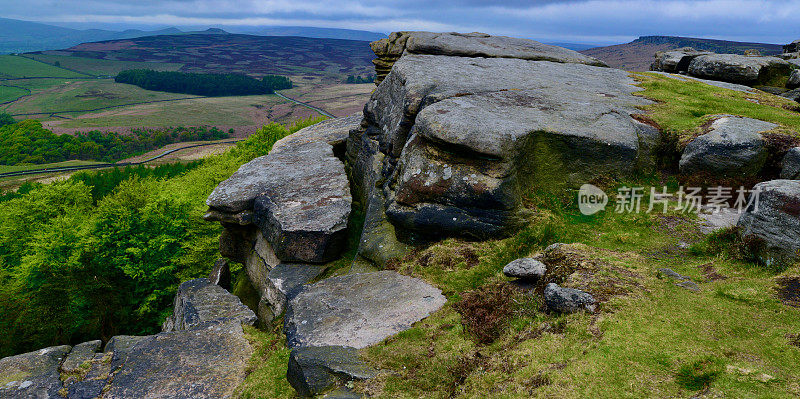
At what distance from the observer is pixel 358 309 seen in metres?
13.1

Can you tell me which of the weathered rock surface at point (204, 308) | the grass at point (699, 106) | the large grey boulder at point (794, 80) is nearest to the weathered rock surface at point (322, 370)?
the weathered rock surface at point (204, 308)

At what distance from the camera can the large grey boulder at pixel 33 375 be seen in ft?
40.8

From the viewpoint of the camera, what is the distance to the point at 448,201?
1611 centimetres

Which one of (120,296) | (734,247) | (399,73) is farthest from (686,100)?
(120,296)

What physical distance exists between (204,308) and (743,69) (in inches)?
1470

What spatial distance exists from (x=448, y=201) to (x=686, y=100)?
1533 cm

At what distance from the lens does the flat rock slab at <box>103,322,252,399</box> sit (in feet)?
38.8

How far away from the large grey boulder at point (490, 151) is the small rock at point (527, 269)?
3239 millimetres

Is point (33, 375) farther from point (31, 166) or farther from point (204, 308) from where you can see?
point (31, 166)

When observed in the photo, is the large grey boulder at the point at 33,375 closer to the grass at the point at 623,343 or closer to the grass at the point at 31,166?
the grass at the point at 623,343

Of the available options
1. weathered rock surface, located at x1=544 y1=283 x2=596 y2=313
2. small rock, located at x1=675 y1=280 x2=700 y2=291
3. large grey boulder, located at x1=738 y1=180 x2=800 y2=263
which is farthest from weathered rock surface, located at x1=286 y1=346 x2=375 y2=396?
→ large grey boulder, located at x1=738 y1=180 x2=800 y2=263

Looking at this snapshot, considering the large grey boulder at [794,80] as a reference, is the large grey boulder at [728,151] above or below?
below

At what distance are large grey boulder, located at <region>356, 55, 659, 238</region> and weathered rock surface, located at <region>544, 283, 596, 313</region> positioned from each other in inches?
203

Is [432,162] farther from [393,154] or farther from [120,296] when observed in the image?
[120,296]
